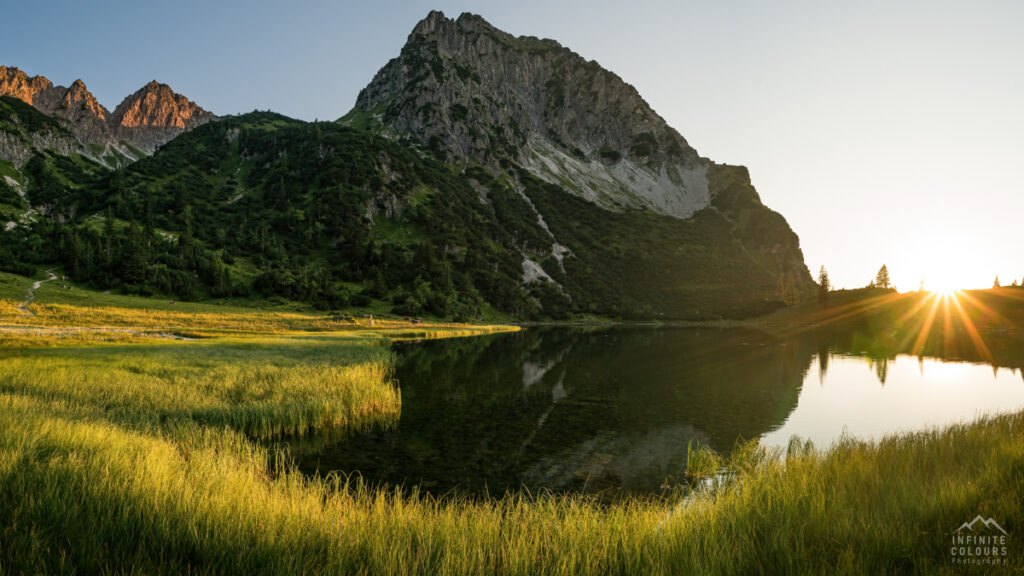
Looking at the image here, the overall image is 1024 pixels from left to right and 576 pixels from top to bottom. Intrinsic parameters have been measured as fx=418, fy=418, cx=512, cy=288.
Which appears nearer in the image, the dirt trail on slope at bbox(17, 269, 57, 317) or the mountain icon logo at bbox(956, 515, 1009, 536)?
the mountain icon logo at bbox(956, 515, 1009, 536)

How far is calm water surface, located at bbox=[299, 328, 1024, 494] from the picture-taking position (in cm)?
1558

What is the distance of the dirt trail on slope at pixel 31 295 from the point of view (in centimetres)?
5467

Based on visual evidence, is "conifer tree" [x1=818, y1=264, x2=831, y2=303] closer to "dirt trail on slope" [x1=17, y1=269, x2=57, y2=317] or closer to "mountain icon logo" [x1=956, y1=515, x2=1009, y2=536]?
"mountain icon logo" [x1=956, y1=515, x2=1009, y2=536]

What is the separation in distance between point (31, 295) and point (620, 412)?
10087 cm

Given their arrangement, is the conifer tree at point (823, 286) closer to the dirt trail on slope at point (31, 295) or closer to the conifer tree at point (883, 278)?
the conifer tree at point (883, 278)

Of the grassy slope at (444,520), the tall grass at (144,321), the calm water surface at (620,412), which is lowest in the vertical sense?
the calm water surface at (620,412)

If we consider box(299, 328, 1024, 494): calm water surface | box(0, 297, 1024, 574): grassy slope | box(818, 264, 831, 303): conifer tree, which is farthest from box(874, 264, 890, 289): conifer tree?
box(0, 297, 1024, 574): grassy slope

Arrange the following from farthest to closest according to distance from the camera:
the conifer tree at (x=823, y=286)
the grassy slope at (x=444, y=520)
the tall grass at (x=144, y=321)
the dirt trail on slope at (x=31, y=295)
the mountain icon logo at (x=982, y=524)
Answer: the conifer tree at (x=823, y=286)
the dirt trail on slope at (x=31, y=295)
the tall grass at (x=144, y=321)
the mountain icon logo at (x=982, y=524)
the grassy slope at (x=444, y=520)

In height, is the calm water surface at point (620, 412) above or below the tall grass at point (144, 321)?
below

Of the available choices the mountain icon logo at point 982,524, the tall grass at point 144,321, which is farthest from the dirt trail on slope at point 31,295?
the mountain icon logo at point 982,524

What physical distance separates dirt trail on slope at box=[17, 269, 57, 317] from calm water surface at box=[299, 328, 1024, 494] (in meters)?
51.3

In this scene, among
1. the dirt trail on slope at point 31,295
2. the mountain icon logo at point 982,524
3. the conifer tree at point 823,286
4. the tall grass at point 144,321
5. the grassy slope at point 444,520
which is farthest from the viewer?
the conifer tree at point 823,286

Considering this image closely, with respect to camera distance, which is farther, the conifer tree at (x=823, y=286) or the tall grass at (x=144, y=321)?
the conifer tree at (x=823, y=286)

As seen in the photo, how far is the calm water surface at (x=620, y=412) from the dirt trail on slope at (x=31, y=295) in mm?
51303
